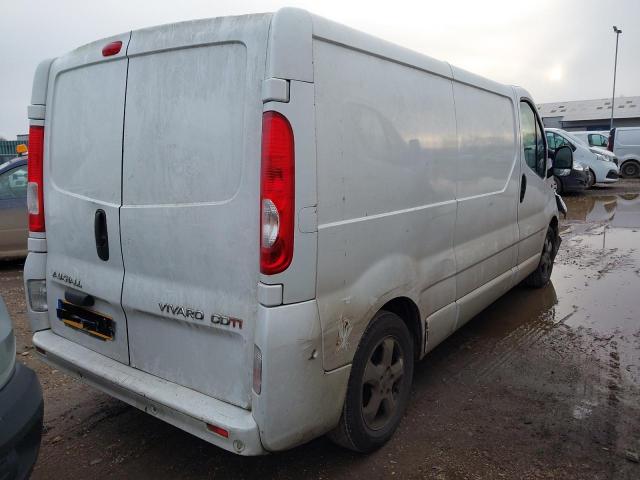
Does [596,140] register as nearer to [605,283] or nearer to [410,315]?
[605,283]

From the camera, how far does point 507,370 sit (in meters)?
3.91

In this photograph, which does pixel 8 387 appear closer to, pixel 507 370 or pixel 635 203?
pixel 507 370

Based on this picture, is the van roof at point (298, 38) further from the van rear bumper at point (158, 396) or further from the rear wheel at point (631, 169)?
the rear wheel at point (631, 169)

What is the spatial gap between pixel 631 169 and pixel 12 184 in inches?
899

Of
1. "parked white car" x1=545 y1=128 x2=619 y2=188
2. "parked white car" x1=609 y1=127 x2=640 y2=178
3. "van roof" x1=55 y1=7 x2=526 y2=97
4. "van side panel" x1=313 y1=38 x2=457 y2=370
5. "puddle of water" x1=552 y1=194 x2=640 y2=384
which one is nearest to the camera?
"van roof" x1=55 y1=7 x2=526 y2=97

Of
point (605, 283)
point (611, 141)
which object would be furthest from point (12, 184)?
point (611, 141)

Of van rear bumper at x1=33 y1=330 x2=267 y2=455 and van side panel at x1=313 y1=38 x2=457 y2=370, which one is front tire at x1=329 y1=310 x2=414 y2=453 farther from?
van rear bumper at x1=33 y1=330 x2=267 y2=455

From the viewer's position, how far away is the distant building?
43.2m

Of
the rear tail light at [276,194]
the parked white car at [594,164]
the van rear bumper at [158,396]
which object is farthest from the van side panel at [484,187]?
the parked white car at [594,164]

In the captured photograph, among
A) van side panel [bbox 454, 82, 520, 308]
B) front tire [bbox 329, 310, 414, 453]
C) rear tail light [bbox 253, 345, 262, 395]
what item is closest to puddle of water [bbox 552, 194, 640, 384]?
van side panel [bbox 454, 82, 520, 308]

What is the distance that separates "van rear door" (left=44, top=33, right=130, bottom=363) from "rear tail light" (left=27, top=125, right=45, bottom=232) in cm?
5

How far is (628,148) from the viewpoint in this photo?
21.7m

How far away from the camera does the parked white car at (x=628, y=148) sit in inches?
850

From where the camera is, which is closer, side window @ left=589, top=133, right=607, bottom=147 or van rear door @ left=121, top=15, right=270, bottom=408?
van rear door @ left=121, top=15, right=270, bottom=408
